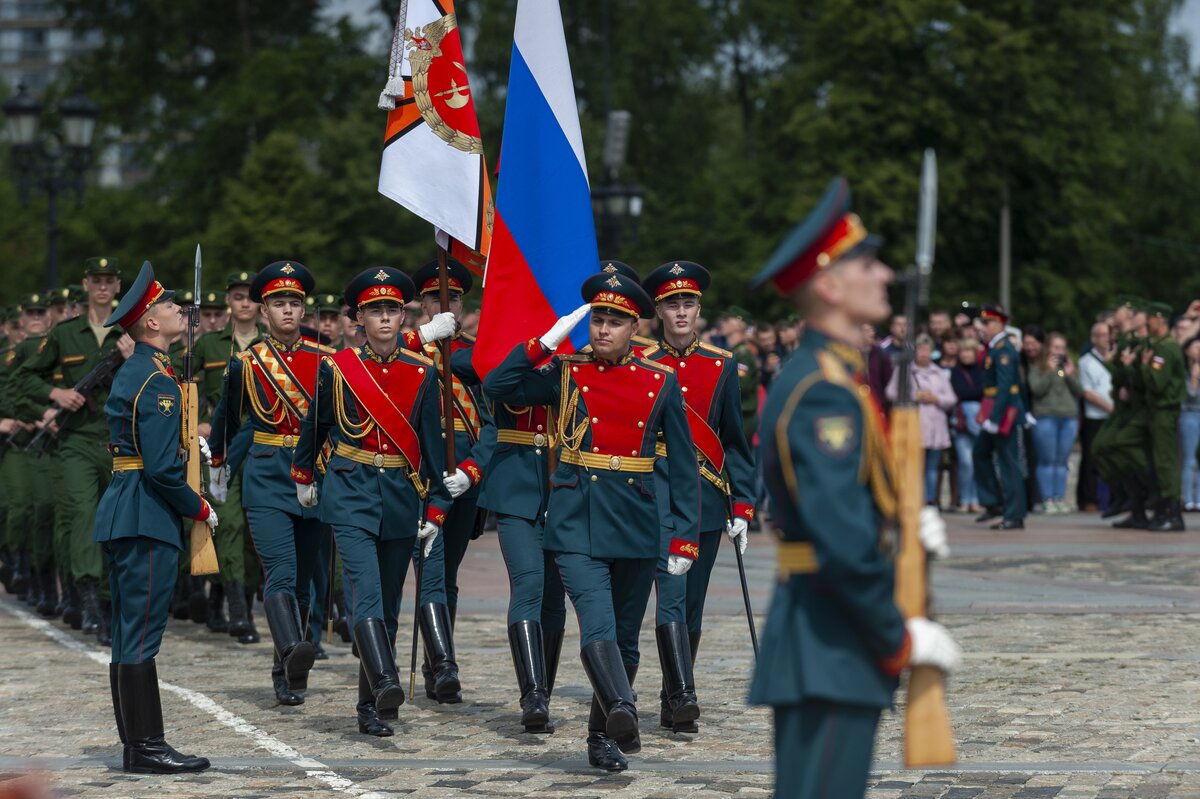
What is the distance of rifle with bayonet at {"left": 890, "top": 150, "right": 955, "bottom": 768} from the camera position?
5.02 meters

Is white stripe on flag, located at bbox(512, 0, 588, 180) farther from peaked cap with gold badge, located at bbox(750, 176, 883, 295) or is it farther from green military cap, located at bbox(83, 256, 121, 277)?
peaked cap with gold badge, located at bbox(750, 176, 883, 295)

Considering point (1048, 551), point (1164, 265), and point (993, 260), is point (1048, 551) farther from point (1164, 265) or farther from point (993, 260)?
point (1164, 265)

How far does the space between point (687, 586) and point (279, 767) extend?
215cm

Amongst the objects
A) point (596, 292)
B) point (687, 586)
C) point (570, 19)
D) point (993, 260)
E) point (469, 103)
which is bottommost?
point (687, 586)

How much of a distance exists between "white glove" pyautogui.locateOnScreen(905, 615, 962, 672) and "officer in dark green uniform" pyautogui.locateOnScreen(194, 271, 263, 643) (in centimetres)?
854

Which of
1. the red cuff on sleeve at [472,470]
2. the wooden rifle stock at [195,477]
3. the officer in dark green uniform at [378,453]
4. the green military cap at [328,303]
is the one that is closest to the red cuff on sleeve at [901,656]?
the wooden rifle stock at [195,477]

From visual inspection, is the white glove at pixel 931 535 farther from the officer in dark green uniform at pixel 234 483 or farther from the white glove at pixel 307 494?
the officer in dark green uniform at pixel 234 483

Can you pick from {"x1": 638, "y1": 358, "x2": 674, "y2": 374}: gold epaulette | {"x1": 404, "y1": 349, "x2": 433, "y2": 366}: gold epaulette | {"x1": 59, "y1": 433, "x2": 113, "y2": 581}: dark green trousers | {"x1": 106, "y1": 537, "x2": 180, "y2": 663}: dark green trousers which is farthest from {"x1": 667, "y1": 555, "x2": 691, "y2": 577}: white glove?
{"x1": 59, "y1": 433, "x2": 113, "y2": 581}: dark green trousers

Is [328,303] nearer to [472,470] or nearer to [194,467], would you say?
[472,470]

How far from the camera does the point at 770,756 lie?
8.66 m

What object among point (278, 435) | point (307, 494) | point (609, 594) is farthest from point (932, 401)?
point (609, 594)

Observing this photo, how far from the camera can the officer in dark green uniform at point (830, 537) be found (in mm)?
5027

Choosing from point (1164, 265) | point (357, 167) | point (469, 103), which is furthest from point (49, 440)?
point (1164, 265)

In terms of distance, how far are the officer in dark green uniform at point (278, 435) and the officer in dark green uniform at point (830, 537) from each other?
5.54 metres
